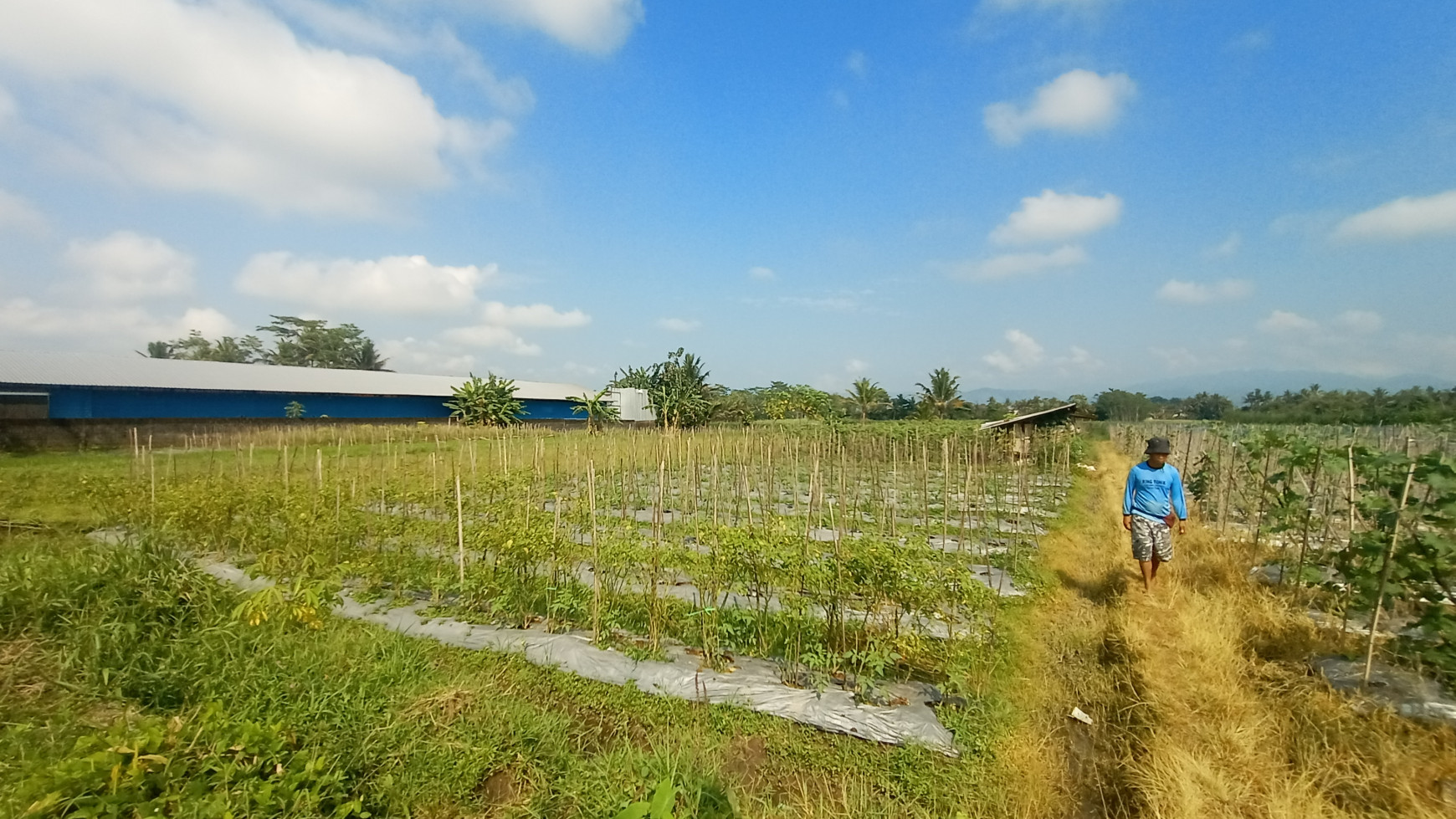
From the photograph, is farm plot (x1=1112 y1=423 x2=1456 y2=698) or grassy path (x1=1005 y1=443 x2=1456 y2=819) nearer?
grassy path (x1=1005 y1=443 x2=1456 y2=819)

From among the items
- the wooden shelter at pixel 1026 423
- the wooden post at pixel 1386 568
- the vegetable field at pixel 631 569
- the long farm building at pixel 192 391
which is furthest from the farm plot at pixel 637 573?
the long farm building at pixel 192 391

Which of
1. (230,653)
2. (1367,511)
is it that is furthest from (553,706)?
(1367,511)

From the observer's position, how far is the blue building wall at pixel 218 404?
17.8 m

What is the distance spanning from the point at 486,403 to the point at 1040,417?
20934mm

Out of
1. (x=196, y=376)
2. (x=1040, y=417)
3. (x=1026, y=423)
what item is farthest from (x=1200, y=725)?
(x=196, y=376)

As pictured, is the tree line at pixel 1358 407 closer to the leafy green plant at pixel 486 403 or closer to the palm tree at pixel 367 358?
the leafy green plant at pixel 486 403

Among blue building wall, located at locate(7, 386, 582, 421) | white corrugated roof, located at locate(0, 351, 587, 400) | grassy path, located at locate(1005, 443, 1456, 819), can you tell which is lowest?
grassy path, located at locate(1005, 443, 1456, 819)

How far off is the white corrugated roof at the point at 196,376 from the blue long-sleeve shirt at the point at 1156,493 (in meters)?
25.5

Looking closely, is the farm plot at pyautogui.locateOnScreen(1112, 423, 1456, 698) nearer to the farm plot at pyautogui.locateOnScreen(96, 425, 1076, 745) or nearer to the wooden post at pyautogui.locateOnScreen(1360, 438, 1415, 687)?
the wooden post at pyautogui.locateOnScreen(1360, 438, 1415, 687)

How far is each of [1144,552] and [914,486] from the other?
302 inches

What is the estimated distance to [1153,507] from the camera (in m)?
5.29

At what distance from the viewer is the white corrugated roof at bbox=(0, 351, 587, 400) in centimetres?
1820

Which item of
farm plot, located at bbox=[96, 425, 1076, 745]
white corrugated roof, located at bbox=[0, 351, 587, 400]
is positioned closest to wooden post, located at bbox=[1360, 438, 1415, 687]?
farm plot, located at bbox=[96, 425, 1076, 745]

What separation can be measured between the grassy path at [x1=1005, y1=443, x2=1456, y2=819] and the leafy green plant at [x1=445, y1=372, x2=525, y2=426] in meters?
23.4
